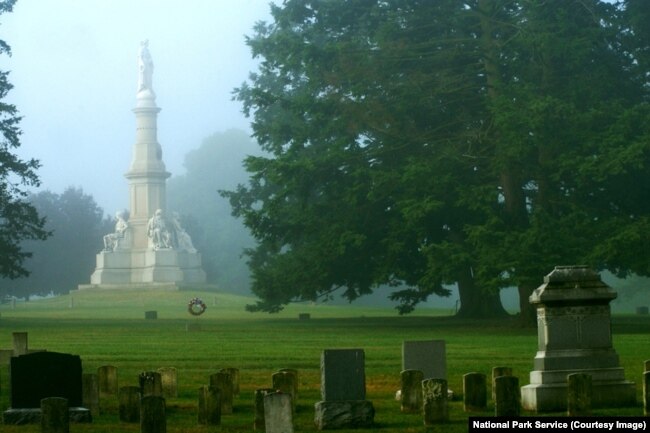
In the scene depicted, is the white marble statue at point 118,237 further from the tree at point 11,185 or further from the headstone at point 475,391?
the headstone at point 475,391

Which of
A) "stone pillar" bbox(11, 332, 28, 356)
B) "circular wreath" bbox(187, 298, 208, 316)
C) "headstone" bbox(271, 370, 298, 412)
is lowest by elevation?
"headstone" bbox(271, 370, 298, 412)

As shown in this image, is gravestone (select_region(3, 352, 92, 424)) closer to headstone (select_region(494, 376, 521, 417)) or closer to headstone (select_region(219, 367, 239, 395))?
headstone (select_region(219, 367, 239, 395))

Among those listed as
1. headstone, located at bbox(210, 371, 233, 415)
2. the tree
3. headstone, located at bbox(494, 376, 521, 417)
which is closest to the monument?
the tree

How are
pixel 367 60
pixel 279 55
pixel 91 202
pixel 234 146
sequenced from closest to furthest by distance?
1. pixel 367 60
2. pixel 279 55
3. pixel 91 202
4. pixel 234 146

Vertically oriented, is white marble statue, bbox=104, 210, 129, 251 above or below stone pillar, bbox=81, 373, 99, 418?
above

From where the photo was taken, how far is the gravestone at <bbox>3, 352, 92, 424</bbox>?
1741 centimetres

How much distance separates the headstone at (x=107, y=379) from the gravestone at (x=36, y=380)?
132 inches

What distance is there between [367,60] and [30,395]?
37821 mm

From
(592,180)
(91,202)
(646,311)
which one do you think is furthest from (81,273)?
(592,180)

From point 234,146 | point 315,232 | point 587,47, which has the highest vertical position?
point 234,146

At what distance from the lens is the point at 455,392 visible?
21344 millimetres

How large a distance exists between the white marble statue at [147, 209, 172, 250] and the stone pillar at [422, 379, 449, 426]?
87661mm

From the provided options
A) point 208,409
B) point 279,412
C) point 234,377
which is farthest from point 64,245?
point 279,412

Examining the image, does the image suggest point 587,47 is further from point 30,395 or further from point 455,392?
point 30,395
